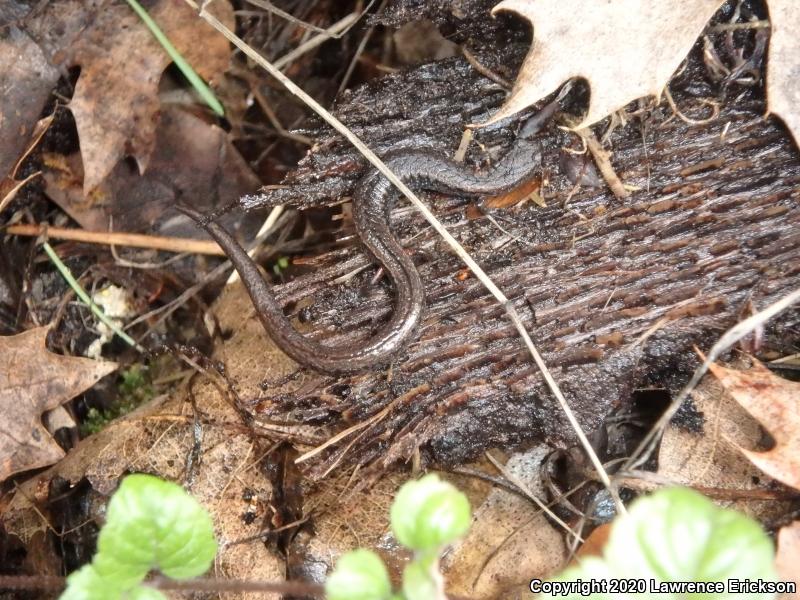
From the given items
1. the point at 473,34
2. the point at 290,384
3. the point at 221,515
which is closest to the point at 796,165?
the point at 473,34

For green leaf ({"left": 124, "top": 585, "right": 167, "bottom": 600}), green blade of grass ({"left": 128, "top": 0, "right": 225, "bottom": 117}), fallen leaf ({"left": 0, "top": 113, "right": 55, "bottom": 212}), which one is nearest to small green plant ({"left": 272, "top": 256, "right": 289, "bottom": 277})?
green blade of grass ({"left": 128, "top": 0, "right": 225, "bottom": 117})

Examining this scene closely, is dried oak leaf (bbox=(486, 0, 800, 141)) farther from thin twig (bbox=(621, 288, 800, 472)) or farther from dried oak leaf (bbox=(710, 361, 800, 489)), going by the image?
dried oak leaf (bbox=(710, 361, 800, 489))

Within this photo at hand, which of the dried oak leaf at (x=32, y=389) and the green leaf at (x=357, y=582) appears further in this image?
the dried oak leaf at (x=32, y=389)

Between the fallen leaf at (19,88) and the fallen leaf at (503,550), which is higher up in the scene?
the fallen leaf at (19,88)

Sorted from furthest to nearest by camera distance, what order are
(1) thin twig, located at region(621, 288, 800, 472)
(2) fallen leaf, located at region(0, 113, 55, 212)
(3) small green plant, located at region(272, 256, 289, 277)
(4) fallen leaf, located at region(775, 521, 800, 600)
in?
1. (3) small green plant, located at region(272, 256, 289, 277)
2. (2) fallen leaf, located at region(0, 113, 55, 212)
3. (1) thin twig, located at region(621, 288, 800, 472)
4. (4) fallen leaf, located at region(775, 521, 800, 600)

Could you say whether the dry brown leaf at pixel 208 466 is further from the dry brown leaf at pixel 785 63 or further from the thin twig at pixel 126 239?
the dry brown leaf at pixel 785 63

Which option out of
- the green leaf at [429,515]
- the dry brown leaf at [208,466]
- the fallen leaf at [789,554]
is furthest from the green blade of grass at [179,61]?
the fallen leaf at [789,554]
